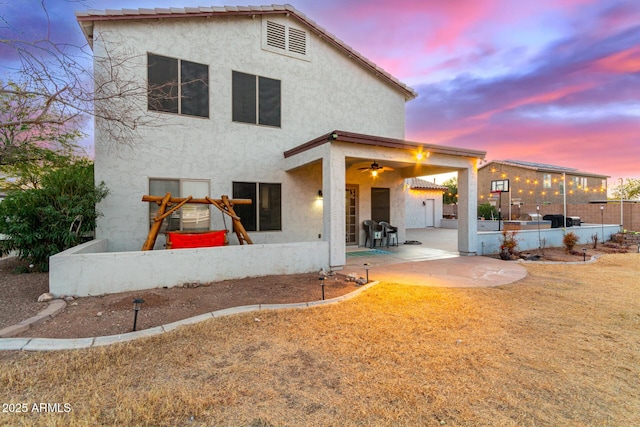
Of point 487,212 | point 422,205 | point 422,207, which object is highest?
point 422,205

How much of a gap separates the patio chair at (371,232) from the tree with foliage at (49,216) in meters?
8.04

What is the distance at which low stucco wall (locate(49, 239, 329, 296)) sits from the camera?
4723 mm

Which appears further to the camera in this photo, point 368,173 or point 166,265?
point 368,173

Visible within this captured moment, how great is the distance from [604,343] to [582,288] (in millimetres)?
3035

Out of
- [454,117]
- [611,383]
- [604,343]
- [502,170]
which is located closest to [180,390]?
[611,383]

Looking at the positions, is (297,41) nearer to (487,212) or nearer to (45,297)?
(45,297)

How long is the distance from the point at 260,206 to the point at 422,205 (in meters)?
16.3

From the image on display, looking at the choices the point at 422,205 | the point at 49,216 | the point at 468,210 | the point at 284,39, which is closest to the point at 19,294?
the point at 49,216

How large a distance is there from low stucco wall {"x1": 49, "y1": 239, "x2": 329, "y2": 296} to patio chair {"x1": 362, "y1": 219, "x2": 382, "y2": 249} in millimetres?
4030

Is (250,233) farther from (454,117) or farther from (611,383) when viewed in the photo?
(454,117)

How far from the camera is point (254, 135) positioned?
27.8 ft

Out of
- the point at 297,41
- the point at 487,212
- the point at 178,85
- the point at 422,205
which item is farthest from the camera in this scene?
the point at 487,212

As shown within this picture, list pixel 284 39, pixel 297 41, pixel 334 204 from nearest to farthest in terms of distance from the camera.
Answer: pixel 334 204, pixel 284 39, pixel 297 41

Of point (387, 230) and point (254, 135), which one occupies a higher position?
point (254, 135)
